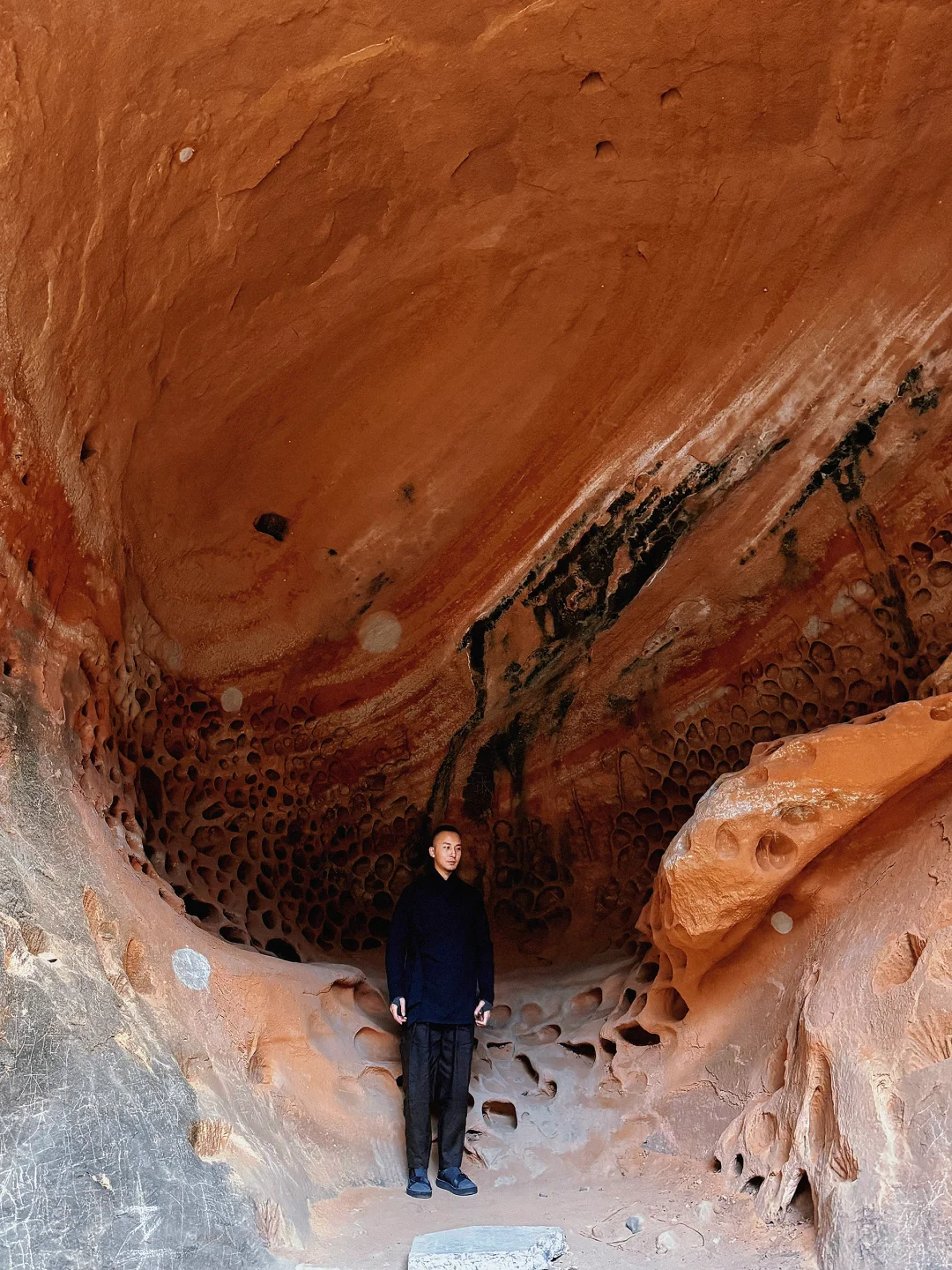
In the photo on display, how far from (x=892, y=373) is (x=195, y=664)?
270cm

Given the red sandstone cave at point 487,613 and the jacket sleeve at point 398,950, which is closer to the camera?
the red sandstone cave at point 487,613

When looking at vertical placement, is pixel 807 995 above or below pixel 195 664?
below

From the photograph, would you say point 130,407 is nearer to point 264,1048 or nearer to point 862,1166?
point 264,1048

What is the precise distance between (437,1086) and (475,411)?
2317 mm

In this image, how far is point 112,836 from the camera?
3.37m

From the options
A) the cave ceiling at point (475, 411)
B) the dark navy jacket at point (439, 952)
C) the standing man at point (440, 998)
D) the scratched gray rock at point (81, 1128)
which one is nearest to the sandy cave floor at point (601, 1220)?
the standing man at point (440, 998)

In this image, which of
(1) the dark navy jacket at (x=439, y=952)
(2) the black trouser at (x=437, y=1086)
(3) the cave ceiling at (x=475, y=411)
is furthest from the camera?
(1) the dark navy jacket at (x=439, y=952)

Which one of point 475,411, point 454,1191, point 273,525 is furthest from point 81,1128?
point 475,411

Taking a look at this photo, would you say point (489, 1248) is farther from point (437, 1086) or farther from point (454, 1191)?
point (437, 1086)

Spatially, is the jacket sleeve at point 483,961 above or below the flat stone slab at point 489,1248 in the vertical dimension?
above

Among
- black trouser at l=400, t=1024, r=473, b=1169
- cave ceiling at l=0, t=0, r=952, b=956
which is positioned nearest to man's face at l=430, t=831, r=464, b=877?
black trouser at l=400, t=1024, r=473, b=1169

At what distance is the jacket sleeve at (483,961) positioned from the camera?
11.9 ft

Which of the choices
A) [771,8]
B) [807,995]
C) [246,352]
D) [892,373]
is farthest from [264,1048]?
[771,8]

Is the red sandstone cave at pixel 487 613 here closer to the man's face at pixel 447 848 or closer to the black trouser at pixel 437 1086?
the black trouser at pixel 437 1086
